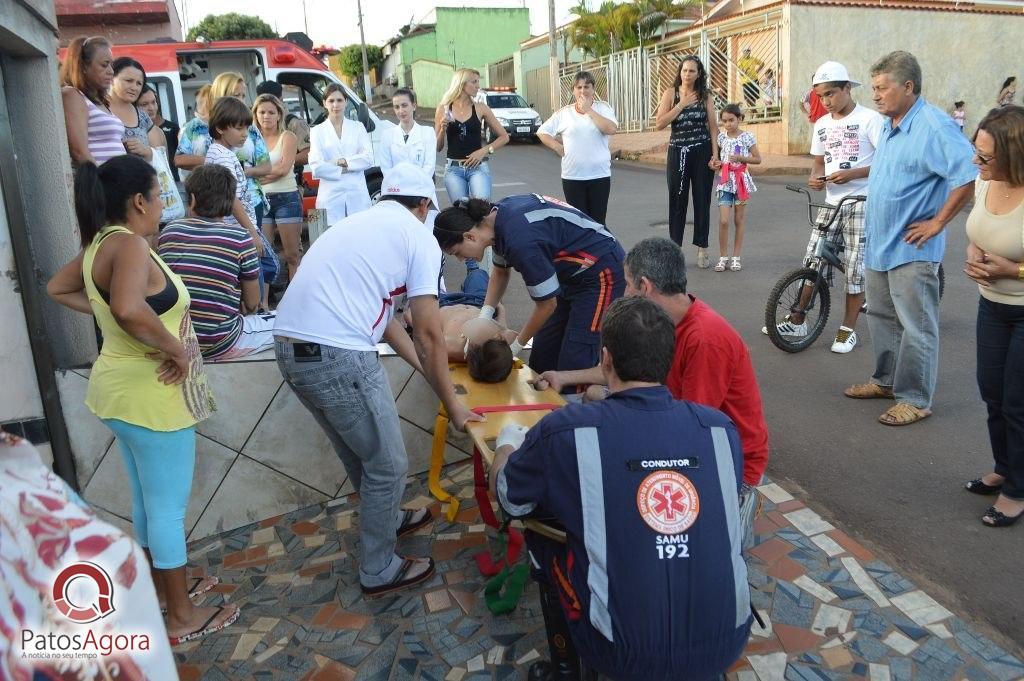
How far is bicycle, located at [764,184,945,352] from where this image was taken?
573cm

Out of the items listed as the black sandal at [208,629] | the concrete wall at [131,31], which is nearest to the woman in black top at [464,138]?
the black sandal at [208,629]

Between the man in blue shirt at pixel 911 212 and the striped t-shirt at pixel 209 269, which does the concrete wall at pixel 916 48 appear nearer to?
the man in blue shirt at pixel 911 212

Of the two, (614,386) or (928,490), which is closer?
(614,386)

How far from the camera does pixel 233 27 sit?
35.7 meters

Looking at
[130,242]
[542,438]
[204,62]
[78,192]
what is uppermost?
[204,62]

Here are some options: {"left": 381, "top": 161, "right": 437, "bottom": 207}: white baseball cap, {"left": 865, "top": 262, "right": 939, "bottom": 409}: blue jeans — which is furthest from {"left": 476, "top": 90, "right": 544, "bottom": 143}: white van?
{"left": 381, "top": 161, "right": 437, "bottom": 207}: white baseball cap

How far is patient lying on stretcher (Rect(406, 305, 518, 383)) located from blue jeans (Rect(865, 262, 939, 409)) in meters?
2.18

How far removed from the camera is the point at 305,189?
9.23 m

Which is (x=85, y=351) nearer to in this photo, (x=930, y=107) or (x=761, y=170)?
(x=930, y=107)

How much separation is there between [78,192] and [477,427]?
66.4 inches

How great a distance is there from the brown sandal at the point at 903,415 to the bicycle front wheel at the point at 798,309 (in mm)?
1271

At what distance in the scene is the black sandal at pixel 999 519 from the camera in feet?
11.5

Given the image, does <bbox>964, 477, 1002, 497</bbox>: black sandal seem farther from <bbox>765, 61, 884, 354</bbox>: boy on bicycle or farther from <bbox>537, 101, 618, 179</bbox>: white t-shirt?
<bbox>537, 101, 618, 179</bbox>: white t-shirt

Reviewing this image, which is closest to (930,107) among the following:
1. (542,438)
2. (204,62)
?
(542,438)
